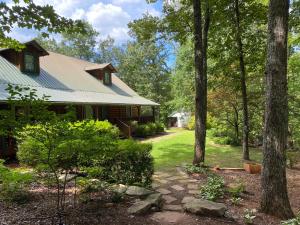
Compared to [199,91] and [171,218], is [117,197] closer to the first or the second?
[171,218]

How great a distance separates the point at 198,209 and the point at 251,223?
0.91 m

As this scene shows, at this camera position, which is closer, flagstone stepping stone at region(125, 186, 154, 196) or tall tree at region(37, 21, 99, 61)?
→ flagstone stepping stone at region(125, 186, 154, 196)

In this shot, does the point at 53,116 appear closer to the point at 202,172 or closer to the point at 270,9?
the point at 270,9

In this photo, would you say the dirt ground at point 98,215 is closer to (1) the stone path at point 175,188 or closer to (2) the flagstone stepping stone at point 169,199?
(1) the stone path at point 175,188

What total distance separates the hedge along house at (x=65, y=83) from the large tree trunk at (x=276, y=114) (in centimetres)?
773

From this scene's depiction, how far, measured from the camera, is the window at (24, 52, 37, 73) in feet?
51.7

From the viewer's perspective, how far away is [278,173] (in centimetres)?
568

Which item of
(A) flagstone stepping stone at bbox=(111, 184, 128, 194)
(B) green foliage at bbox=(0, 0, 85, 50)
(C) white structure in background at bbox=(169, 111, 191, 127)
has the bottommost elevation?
(A) flagstone stepping stone at bbox=(111, 184, 128, 194)

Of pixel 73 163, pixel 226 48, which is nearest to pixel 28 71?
pixel 226 48

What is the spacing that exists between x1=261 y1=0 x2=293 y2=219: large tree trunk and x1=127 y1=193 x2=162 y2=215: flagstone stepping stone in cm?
→ 202

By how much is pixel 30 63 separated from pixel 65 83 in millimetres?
2409

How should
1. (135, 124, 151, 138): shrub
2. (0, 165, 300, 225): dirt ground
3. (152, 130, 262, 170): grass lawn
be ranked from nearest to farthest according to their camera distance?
(0, 165, 300, 225): dirt ground < (152, 130, 262, 170): grass lawn < (135, 124, 151, 138): shrub

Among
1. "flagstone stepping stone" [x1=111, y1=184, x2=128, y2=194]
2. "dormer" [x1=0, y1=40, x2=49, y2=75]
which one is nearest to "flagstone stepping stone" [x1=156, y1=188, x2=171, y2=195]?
"flagstone stepping stone" [x1=111, y1=184, x2=128, y2=194]

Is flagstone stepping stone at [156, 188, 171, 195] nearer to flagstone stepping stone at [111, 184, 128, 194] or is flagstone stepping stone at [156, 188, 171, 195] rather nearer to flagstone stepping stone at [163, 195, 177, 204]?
→ flagstone stepping stone at [163, 195, 177, 204]
